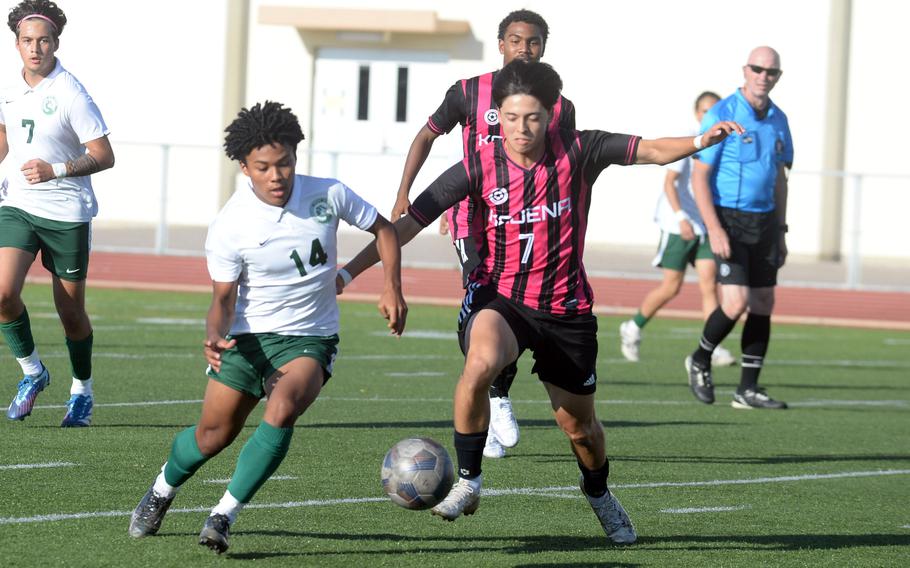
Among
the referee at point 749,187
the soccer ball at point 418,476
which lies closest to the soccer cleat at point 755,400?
the referee at point 749,187

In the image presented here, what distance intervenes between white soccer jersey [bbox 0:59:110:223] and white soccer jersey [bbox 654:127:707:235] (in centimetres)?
665

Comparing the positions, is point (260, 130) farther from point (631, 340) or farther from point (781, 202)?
point (631, 340)

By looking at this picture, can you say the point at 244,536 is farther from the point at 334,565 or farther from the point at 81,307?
the point at 81,307

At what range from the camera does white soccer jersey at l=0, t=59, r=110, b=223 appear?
8289 millimetres

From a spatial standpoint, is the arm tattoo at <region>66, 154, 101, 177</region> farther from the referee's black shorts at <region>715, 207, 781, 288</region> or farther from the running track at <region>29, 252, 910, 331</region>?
the running track at <region>29, 252, 910, 331</region>

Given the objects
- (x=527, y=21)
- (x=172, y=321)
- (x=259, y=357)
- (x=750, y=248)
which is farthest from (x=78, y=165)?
(x=172, y=321)

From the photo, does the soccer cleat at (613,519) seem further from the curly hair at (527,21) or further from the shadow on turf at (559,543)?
the curly hair at (527,21)

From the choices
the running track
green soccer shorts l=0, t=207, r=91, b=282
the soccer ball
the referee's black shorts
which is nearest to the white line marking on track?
the soccer ball

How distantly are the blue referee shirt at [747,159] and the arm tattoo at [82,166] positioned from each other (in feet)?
13.3

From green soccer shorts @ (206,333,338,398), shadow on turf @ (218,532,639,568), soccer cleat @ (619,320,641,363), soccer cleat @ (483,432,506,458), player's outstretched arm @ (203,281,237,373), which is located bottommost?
shadow on turf @ (218,532,639,568)

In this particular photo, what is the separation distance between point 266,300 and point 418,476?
864 mm

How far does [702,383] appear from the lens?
432 inches

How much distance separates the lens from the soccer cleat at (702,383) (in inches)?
432

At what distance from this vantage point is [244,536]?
19.6ft
